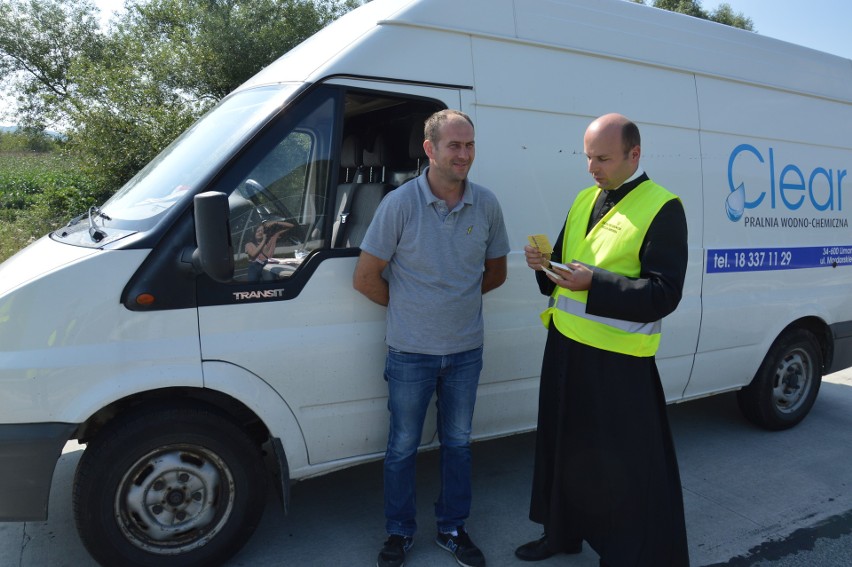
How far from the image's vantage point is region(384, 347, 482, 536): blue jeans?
9.95 feet

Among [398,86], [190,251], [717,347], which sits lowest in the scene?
[717,347]

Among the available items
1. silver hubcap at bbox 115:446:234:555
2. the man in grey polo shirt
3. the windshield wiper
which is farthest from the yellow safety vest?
the windshield wiper

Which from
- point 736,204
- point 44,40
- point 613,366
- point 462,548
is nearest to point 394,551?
point 462,548

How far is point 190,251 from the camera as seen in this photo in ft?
9.13

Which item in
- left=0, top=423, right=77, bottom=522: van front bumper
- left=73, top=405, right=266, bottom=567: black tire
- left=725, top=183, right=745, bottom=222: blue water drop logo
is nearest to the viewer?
left=0, top=423, right=77, bottom=522: van front bumper

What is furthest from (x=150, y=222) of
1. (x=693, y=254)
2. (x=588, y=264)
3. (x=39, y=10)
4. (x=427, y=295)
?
(x=39, y=10)

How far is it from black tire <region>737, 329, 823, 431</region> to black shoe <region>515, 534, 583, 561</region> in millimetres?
2374

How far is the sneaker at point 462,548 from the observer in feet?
10.4

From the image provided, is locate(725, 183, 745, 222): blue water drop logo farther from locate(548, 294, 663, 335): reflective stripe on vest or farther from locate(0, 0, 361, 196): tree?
locate(0, 0, 361, 196): tree

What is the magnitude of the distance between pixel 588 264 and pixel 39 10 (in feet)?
98.5

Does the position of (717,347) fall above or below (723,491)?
above

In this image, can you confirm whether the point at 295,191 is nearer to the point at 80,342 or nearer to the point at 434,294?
the point at 434,294

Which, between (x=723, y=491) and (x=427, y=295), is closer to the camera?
(x=427, y=295)

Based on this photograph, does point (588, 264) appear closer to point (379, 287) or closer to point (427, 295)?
point (427, 295)
